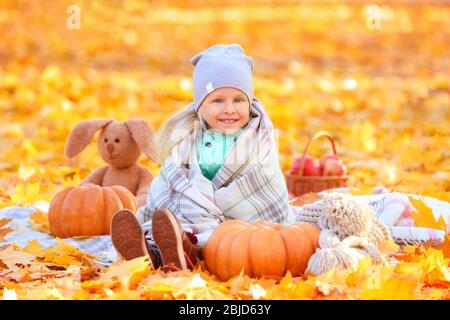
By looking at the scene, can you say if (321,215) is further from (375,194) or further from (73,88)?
(73,88)

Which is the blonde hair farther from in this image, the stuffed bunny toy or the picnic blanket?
the picnic blanket

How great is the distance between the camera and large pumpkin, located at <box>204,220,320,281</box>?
3.60 metres

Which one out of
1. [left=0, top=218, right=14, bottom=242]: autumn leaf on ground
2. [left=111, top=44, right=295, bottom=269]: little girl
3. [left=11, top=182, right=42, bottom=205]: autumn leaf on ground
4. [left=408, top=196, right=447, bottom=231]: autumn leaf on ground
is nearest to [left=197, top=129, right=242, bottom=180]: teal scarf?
[left=111, top=44, right=295, bottom=269]: little girl

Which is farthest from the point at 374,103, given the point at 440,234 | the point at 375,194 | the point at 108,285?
the point at 108,285

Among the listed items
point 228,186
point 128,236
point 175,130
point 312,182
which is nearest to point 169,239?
point 128,236

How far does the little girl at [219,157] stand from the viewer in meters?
4.22

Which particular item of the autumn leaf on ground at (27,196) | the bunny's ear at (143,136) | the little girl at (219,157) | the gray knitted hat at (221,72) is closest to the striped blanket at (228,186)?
the little girl at (219,157)

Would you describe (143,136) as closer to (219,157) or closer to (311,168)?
(219,157)

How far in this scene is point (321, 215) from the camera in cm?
380

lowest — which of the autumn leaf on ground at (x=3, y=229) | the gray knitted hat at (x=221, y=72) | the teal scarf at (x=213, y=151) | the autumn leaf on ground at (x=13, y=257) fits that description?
the autumn leaf on ground at (x=13, y=257)

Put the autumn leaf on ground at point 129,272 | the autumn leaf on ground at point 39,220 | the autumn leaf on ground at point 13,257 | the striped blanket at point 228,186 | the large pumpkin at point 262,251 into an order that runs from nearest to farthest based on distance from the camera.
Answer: the autumn leaf on ground at point 129,272 < the large pumpkin at point 262,251 < the autumn leaf on ground at point 13,257 < the striped blanket at point 228,186 < the autumn leaf on ground at point 39,220

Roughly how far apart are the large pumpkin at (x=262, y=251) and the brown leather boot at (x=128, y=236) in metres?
0.29

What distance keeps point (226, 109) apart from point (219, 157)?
24 cm

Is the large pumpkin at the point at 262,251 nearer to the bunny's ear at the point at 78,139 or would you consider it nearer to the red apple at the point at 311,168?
the bunny's ear at the point at 78,139
